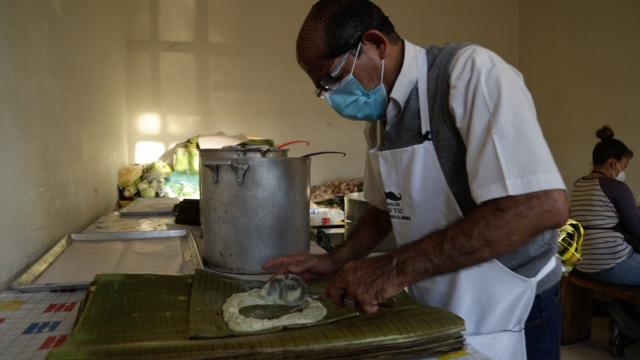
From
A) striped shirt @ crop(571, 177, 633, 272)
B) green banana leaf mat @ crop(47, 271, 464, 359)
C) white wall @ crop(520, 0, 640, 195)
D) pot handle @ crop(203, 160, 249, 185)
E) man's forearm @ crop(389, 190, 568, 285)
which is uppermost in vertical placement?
white wall @ crop(520, 0, 640, 195)

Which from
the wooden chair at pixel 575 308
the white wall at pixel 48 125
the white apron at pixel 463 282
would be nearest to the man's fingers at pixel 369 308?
the white apron at pixel 463 282

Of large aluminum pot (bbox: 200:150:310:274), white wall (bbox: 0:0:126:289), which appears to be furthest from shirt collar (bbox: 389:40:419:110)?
white wall (bbox: 0:0:126:289)

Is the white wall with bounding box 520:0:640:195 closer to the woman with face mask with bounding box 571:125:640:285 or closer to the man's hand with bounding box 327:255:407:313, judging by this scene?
the woman with face mask with bounding box 571:125:640:285

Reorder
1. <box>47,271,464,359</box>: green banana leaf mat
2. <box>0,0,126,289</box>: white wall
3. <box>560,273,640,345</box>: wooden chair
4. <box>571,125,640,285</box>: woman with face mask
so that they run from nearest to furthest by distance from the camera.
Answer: <box>47,271,464,359</box>: green banana leaf mat < <box>0,0,126,289</box>: white wall < <box>571,125,640,285</box>: woman with face mask < <box>560,273,640,345</box>: wooden chair

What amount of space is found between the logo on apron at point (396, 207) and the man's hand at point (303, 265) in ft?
0.75

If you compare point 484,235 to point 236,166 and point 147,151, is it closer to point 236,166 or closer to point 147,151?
point 236,166

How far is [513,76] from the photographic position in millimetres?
887

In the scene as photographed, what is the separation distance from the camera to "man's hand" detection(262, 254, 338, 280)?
1.14 metres

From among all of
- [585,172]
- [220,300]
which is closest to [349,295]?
[220,300]

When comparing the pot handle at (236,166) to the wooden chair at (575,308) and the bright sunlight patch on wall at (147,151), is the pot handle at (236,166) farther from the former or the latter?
the bright sunlight patch on wall at (147,151)

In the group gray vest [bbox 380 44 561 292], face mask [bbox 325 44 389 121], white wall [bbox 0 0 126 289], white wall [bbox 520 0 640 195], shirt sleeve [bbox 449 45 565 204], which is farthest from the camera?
white wall [bbox 520 0 640 195]

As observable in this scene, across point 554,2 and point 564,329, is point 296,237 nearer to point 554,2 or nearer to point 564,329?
Answer: point 564,329

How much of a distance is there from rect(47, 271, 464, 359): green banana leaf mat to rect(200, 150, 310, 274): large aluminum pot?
0.28 m

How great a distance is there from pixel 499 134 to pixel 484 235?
0.19 meters
